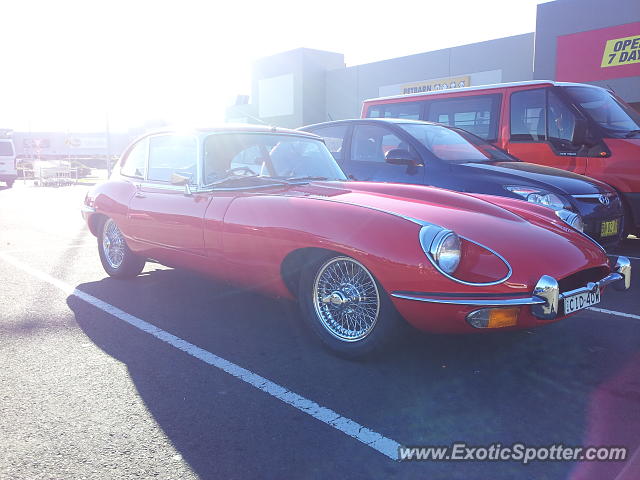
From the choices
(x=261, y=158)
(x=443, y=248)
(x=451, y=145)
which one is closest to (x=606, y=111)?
(x=451, y=145)

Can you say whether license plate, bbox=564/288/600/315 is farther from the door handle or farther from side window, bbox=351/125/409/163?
the door handle

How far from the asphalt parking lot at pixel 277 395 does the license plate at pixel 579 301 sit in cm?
38

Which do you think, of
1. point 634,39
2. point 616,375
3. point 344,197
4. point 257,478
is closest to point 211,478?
point 257,478

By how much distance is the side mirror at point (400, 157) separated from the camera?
17.7 feet

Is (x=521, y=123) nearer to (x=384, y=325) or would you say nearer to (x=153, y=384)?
(x=384, y=325)

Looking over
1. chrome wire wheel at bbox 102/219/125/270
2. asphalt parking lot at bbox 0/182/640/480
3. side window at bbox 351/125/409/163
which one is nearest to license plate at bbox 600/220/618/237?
asphalt parking lot at bbox 0/182/640/480

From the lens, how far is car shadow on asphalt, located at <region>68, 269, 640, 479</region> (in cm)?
233

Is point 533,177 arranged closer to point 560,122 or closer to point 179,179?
point 560,122

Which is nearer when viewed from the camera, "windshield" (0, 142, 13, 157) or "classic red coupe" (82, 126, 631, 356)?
"classic red coupe" (82, 126, 631, 356)

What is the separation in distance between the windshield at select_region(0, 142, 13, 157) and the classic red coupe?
24.5 meters

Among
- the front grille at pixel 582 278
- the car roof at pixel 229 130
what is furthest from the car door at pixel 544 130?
the front grille at pixel 582 278

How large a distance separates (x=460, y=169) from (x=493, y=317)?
10.2 ft

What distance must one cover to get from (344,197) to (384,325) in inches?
36.4

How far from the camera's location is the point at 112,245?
5.56m
